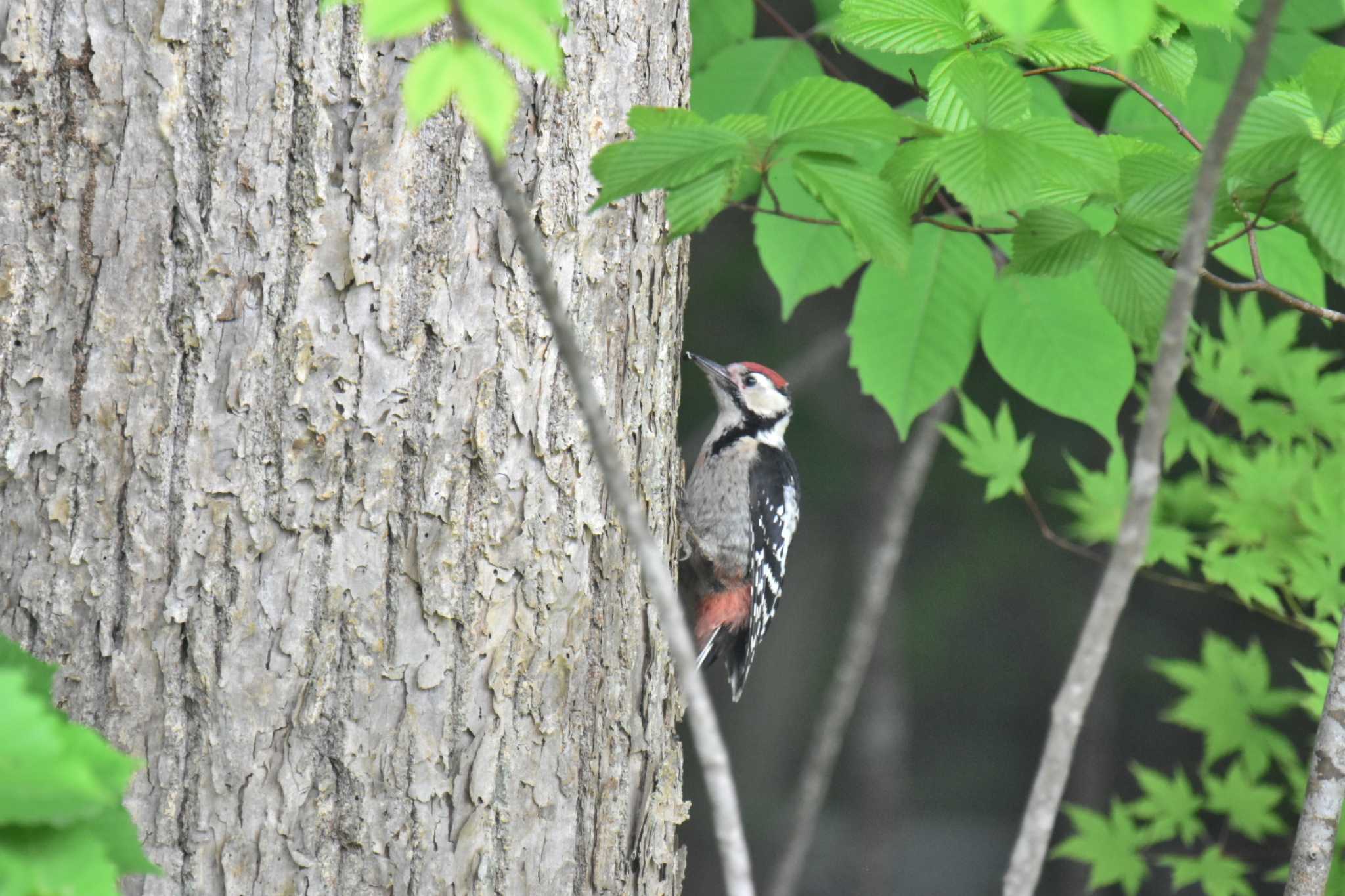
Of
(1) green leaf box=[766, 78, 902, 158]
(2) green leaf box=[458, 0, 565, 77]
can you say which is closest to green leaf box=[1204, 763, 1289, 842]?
(1) green leaf box=[766, 78, 902, 158]

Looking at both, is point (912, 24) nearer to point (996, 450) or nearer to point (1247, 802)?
point (996, 450)

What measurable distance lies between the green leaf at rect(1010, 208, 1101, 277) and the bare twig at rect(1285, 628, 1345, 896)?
66 centimetres

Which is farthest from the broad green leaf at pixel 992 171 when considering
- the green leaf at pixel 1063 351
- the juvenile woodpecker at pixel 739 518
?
the juvenile woodpecker at pixel 739 518

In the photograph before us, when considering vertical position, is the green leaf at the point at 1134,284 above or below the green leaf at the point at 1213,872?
above

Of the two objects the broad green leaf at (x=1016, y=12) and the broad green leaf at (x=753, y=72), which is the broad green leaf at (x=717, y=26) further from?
the broad green leaf at (x=1016, y=12)

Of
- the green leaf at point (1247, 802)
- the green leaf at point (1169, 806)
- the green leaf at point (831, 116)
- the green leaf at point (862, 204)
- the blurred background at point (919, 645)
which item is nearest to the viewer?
the green leaf at point (831, 116)

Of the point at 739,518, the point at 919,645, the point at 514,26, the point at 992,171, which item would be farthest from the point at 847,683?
the point at 919,645

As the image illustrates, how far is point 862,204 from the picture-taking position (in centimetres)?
150

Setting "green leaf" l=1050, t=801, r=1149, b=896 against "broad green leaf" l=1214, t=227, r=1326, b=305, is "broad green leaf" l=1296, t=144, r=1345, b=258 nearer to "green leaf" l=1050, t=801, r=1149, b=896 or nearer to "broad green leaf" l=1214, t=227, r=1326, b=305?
Result: "broad green leaf" l=1214, t=227, r=1326, b=305

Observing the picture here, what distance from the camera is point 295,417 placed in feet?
4.73

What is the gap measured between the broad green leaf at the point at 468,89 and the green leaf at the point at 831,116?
0.65 m

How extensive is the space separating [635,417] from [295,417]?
520mm

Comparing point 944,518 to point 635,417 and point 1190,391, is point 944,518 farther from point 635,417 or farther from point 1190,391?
point 635,417

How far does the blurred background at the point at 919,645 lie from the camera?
218 inches
